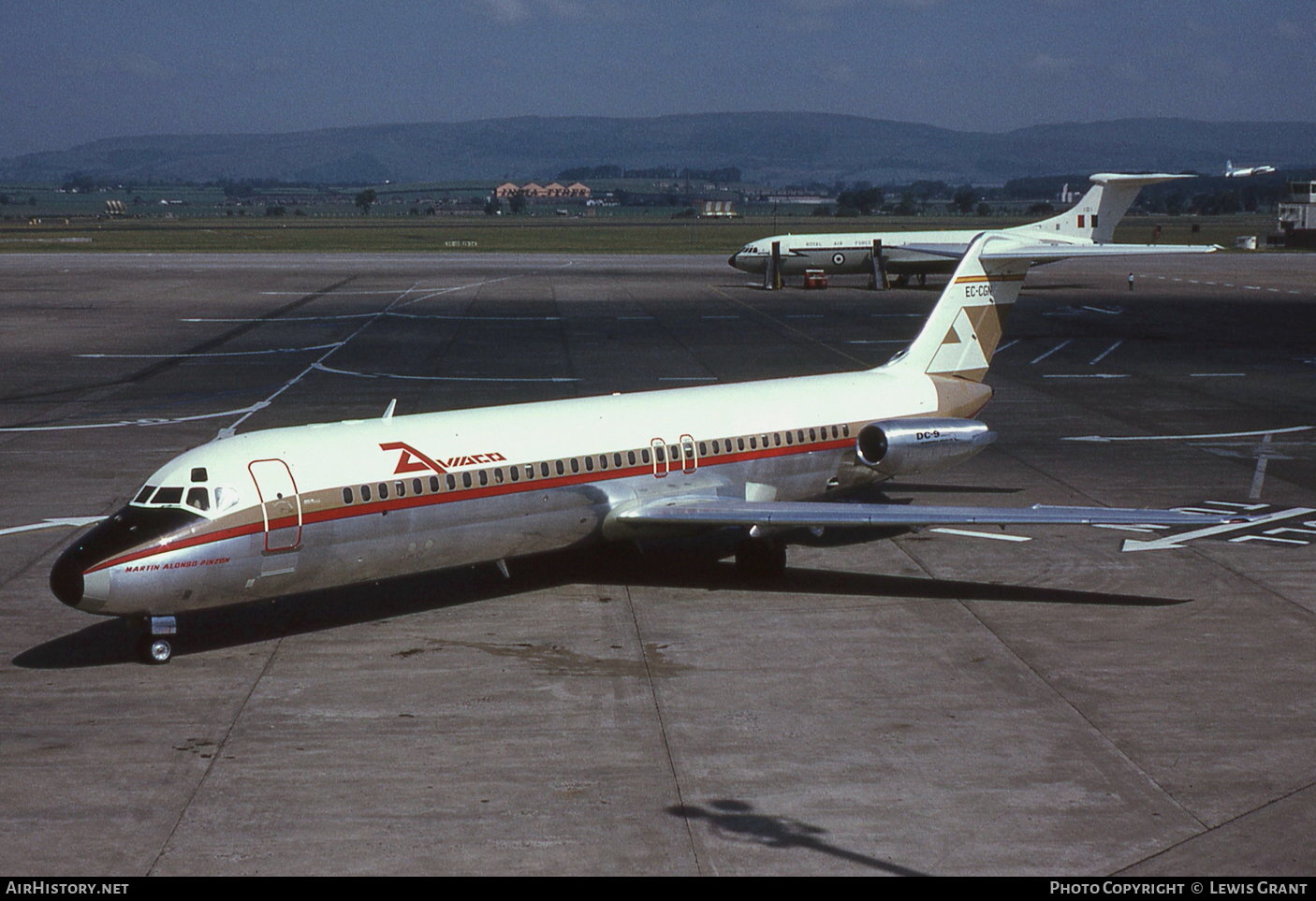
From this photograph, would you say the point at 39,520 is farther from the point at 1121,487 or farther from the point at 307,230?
the point at 307,230

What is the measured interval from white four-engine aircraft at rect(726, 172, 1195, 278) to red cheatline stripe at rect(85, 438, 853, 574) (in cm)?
5619

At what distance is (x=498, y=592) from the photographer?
75.4ft

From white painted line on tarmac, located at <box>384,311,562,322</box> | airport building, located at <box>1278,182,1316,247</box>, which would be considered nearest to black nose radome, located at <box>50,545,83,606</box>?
white painted line on tarmac, located at <box>384,311,562,322</box>

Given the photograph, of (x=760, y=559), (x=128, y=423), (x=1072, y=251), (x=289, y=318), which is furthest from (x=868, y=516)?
(x=289, y=318)

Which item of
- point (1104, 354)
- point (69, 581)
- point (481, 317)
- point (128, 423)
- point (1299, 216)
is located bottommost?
point (128, 423)

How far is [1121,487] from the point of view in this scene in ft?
99.8

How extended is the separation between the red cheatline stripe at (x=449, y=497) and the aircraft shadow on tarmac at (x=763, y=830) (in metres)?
7.63

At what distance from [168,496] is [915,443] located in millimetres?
13295

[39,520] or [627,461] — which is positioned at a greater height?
[627,461]

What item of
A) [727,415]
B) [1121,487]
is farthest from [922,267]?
[727,415]

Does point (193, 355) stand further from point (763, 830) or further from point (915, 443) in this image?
point (763, 830)

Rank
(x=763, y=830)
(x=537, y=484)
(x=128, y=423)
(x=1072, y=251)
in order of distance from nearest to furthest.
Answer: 1. (x=763, y=830)
2. (x=537, y=484)
3. (x=1072, y=251)
4. (x=128, y=423)

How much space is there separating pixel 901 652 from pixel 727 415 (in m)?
6.29

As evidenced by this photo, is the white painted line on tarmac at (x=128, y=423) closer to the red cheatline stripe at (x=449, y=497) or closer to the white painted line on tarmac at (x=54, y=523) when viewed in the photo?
the white painted line on tarmac at (x=54, y=523)
